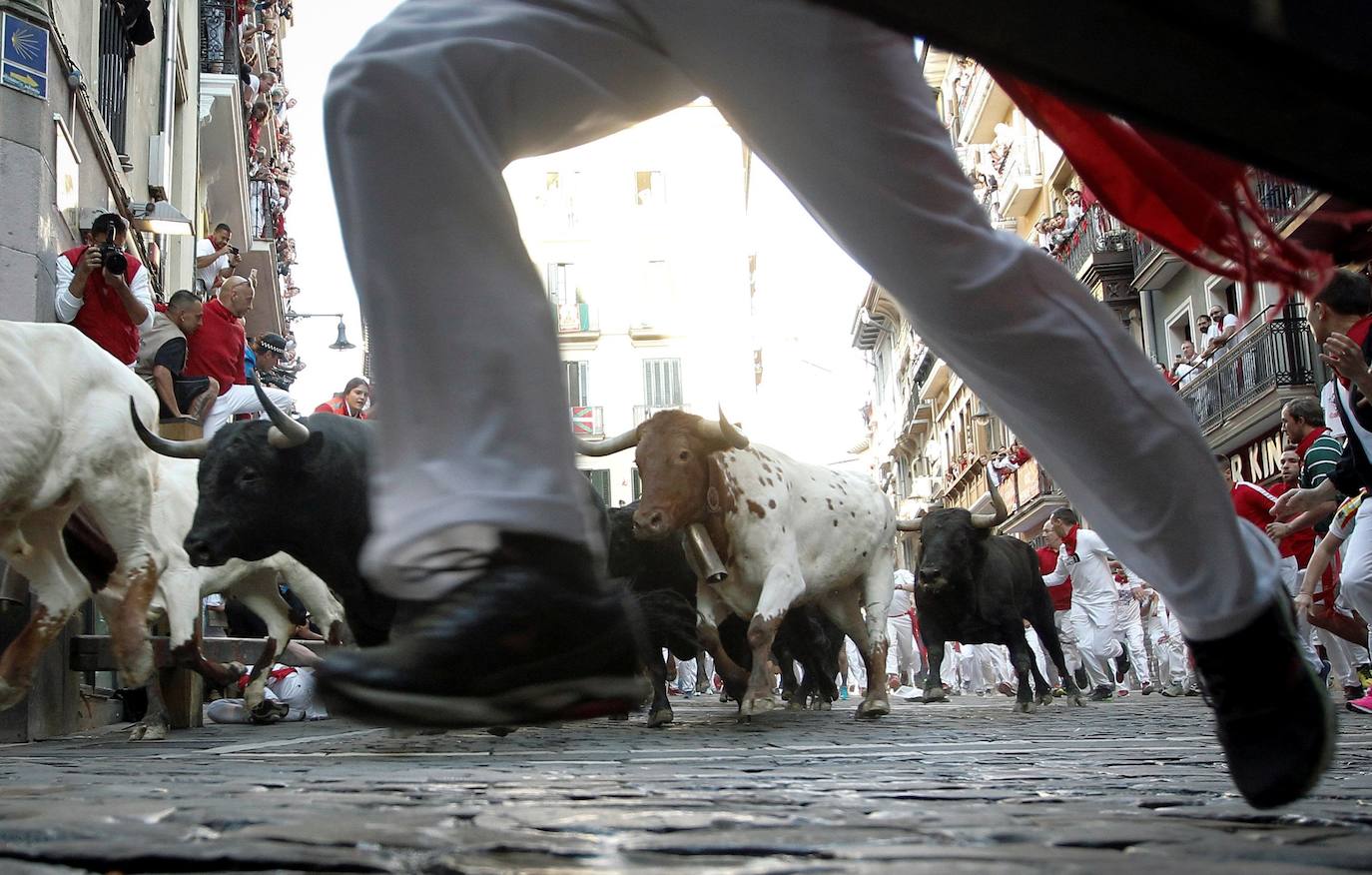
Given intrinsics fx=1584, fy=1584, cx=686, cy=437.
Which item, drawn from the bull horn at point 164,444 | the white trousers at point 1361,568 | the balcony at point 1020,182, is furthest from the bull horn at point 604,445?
the balcony at point 1020,182

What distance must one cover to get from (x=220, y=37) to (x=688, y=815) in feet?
91.3

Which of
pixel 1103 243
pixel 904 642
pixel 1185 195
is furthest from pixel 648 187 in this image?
pixel 1185 195

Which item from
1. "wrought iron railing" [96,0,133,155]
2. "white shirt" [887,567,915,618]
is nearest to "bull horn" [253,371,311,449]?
"wrought iron railing" [96,0,133,155]

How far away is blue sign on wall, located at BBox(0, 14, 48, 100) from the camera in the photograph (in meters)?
10.8

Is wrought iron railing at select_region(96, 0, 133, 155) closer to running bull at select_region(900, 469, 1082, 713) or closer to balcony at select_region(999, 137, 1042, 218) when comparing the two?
running bull at select_region(900, 469, 1082, 713)

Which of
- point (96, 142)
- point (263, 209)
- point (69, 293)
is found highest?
point (263, 209)

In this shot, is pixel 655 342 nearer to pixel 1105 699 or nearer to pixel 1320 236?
pixel 1105 699

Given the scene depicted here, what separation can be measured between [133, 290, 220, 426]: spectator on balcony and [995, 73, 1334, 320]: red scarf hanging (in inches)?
398

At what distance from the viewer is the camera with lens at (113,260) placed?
10195 millimetres

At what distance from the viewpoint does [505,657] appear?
1.86 meters

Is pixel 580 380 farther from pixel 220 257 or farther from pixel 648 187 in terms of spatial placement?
pixel 220 257

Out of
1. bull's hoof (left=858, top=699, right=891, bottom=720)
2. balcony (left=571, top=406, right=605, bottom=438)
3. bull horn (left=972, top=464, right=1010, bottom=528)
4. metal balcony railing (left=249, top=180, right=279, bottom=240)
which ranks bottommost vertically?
bull's hoof (left=858, top=699, right=891, bottom=720)

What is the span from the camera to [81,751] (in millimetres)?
6363

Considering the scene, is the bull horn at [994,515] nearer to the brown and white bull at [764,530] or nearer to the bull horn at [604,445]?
the brown and white bull at [764,530]
